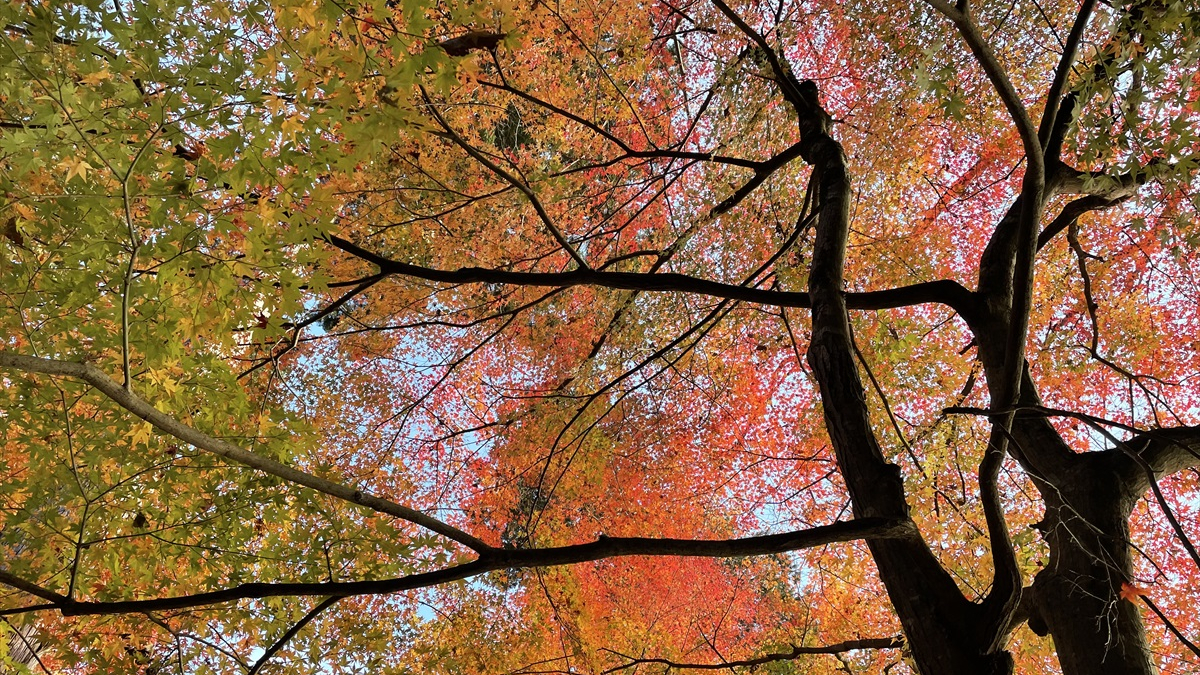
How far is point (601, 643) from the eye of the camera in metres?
8.99

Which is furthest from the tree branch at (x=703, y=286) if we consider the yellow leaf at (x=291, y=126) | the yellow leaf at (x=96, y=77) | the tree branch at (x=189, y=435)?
the tree branch at (x=189, y=435)

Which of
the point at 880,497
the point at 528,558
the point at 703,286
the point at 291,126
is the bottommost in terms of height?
the point at 528,558

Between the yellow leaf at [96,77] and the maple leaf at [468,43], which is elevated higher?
the maple leaf at [468,43]

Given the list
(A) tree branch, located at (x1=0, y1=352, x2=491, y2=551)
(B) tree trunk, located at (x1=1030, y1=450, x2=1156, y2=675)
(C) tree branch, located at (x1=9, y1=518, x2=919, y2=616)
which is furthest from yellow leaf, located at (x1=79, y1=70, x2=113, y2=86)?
(B) tree trunk, located at (x1=1030, y1=450, x2=1156, y2=675)

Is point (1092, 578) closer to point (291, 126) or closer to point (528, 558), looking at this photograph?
point (528, 558)

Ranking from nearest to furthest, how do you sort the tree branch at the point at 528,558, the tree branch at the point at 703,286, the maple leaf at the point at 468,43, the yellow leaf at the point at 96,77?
1. the tree branch at the point at 528,558
2. the yellow leaf at the point at 96,77
3. the tree branch at the point at 703,286
4. the maple leaf at the point at 468,43

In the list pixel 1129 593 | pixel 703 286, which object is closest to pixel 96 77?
pixel 703 286

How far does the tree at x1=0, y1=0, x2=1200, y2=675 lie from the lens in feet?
7.80

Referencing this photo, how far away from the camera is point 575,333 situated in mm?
9711

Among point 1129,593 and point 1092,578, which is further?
point 1092,578

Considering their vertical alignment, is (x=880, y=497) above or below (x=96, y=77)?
below

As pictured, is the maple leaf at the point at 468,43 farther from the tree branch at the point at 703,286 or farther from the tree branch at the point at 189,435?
the tree branch at the point at 189,435

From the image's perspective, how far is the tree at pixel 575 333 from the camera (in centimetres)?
238

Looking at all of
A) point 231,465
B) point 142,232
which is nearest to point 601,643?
point 231,465
